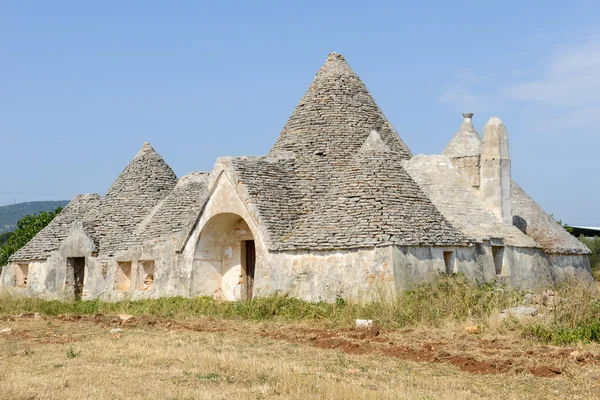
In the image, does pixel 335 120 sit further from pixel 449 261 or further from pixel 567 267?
pixel 567 267

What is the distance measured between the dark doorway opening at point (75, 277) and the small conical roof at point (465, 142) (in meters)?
11.7

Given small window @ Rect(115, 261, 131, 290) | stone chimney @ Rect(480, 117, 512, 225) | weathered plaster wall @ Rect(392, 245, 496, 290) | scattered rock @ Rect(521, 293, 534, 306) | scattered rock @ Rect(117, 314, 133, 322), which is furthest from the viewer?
small window @ Rect(115, 261, 131, 290)

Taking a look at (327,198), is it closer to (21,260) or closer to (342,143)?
(342,143)

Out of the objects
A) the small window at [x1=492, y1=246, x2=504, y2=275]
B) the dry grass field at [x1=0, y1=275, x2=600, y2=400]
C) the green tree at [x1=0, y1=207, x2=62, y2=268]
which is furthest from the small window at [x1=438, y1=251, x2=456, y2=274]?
the green tree at [x1=0, y1=207, x2=62, y2=268]

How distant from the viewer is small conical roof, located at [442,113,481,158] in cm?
2331

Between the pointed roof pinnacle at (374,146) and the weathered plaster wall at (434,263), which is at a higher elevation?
the pointed roof pinnacle at (374,146)

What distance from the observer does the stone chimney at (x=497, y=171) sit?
2089 centimetres

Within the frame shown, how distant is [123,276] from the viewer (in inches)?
922

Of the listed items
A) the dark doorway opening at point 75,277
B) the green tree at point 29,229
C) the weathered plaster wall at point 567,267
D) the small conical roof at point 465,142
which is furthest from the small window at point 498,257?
the green tree at point 29,229

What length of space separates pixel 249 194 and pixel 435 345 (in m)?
8.24

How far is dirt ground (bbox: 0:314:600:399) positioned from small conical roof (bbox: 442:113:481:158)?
992 cm

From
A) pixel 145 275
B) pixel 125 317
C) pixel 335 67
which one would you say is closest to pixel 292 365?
pixel 125 317

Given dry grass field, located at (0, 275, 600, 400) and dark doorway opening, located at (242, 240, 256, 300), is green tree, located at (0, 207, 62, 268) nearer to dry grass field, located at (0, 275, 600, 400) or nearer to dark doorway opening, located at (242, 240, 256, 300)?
dark doorway opening, located at (242, 240, 256, 300)

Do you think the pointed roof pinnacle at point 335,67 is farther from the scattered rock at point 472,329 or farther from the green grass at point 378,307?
the scattered rock at point 472,329
